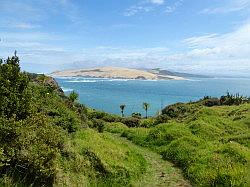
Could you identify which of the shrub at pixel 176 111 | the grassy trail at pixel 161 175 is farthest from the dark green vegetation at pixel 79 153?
the shrub at pixel 176 111

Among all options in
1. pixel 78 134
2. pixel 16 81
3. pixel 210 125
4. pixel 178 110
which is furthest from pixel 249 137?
pixel 178 110

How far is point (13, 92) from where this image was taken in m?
17.2

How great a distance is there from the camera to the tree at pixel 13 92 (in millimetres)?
16719

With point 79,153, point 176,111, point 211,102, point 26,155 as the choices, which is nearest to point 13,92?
point 26,155

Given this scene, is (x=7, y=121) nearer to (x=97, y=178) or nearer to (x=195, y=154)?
(x=97, y=178)

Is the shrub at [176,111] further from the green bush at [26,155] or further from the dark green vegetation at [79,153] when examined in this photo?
the green bush at [26,155]

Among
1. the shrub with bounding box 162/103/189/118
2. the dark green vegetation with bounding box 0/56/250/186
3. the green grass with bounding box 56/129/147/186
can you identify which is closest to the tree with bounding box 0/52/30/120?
the dark green vegetation with bounding box 0/56/250/186

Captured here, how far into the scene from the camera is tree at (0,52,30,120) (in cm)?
1672

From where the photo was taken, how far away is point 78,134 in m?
23.4

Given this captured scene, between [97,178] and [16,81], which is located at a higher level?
[16,81]

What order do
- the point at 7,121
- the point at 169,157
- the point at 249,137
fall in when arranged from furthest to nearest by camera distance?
the point at 249,137, the point at 169,157, the point at 7,121

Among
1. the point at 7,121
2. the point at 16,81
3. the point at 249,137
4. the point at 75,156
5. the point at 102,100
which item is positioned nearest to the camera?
the point at 7,121

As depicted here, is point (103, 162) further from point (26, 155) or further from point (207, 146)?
point (207, 146)

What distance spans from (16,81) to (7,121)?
9.45ft
